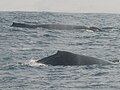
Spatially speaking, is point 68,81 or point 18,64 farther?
point 18,64

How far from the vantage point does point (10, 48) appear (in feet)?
95.1

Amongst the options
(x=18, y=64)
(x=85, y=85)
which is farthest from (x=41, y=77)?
(x=18, y=64)

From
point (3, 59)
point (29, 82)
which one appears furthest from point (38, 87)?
point (3, 59)

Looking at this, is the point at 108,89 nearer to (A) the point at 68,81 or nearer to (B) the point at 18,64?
(A) the point at 68,81

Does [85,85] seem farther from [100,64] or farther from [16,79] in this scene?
[100,64]

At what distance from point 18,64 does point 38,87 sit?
5651 mm

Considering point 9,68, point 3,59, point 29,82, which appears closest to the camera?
point 29,82

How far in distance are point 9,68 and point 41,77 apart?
8.14ft

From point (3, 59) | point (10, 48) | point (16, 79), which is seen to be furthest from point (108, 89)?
point (10, 48)

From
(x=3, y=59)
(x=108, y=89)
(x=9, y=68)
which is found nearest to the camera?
(x=108, y=89)

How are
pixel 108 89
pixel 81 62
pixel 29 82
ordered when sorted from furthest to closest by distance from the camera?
pixel 81 62
pixel 29 82
pixel 108 89

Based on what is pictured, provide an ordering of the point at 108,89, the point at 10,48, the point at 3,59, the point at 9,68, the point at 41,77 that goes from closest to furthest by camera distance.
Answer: the point at 108,89
the point at 41,77
the point at 9,68
the point at 3,59
the point at 10,48

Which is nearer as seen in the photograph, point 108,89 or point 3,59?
point 108,89

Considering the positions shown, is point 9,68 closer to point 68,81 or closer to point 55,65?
point 55,65
